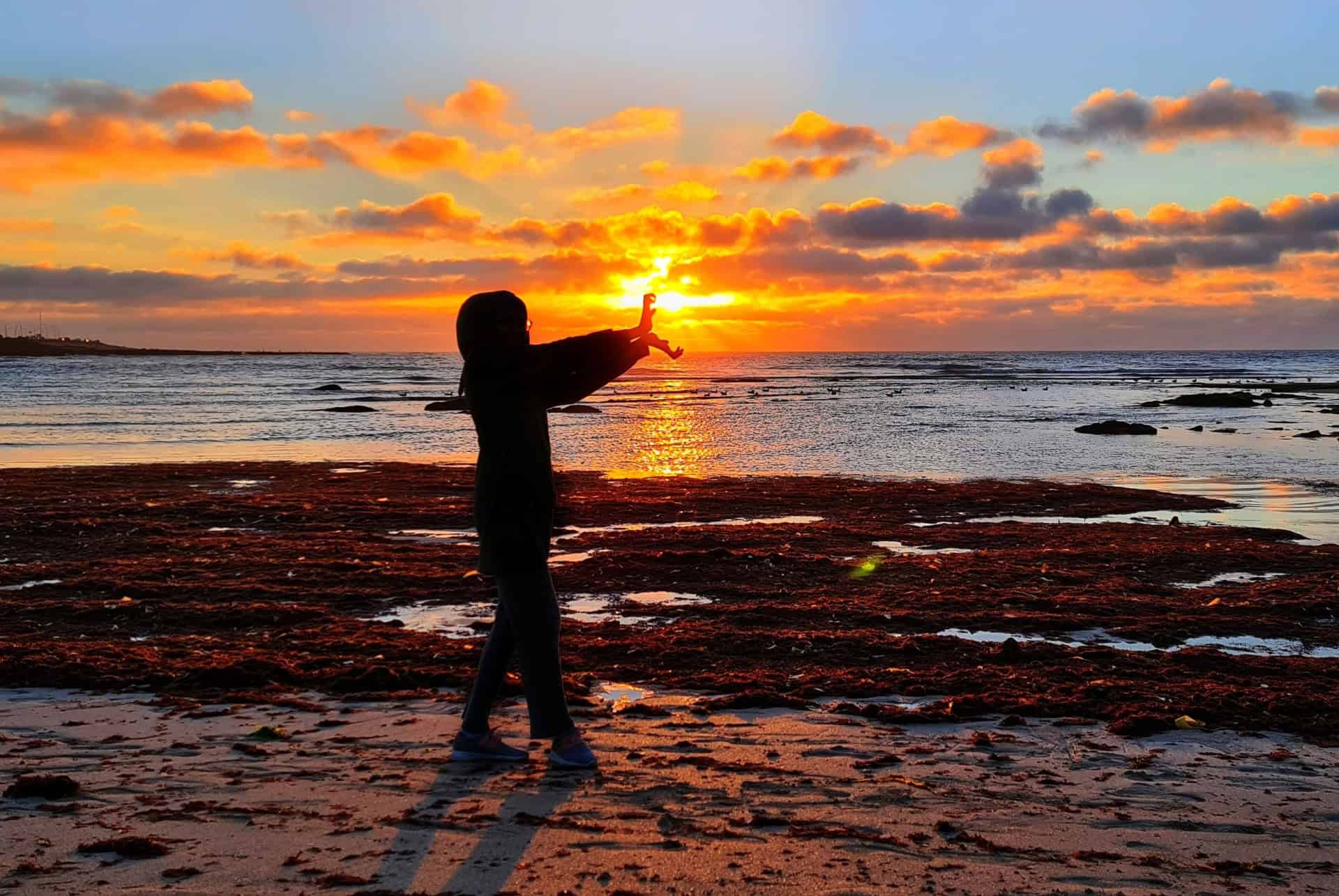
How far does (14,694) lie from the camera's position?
20.1 feet

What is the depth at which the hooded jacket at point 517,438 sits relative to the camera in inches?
184

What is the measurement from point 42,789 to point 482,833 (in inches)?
78.0

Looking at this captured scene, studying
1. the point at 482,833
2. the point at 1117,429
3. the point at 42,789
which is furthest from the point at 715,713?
the point at 1117,429

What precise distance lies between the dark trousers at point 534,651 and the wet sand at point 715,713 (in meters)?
0.25

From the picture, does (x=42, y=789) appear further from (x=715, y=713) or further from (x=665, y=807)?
(x=715, y=713)

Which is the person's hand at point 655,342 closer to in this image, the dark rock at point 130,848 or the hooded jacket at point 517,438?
the hooded jacket at point 517,438

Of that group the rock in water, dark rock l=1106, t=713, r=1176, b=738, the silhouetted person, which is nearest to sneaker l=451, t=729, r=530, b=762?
the silhouetted person

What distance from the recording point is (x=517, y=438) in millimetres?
4762

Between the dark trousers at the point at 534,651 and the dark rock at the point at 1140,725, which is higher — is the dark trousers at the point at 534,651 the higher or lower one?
the higher one

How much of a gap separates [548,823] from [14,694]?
3.83m

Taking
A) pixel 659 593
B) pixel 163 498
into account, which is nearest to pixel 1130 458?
pixel 659 593

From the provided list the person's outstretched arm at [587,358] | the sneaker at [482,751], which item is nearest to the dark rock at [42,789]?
the sneaker at [482,751]

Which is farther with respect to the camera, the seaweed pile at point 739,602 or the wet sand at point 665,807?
the seaweed pile at point 739,602

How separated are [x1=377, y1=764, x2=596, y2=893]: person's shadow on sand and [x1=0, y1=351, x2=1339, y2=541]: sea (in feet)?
39.3
